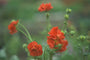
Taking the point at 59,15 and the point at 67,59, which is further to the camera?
the point at 59,15

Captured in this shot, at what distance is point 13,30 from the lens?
874mm

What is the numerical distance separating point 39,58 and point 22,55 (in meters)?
1.43

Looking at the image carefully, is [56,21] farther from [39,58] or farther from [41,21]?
[39,58]

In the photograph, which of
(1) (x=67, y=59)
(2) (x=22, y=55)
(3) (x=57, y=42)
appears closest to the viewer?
(3) (x=57, y=42)

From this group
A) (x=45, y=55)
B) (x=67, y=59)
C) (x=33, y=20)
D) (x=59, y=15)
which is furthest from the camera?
(x=59, y=15)

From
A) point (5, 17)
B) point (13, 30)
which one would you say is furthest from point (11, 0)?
point (13, 30)

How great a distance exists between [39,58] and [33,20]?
8.11ft

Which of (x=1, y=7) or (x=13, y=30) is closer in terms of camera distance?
(x=13, y=30)

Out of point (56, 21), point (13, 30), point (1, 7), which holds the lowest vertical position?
point (13, 30)

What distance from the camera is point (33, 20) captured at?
3232 mm

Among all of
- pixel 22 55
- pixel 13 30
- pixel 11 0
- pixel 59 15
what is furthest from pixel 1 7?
pixel 13 30

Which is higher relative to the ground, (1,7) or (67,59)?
(1,7)

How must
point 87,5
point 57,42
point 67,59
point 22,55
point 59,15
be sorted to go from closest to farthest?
point 57,42, point 67,59, point 22,55, point 59,15, point 87,5

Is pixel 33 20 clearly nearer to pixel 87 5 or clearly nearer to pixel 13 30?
pixel 87 5
